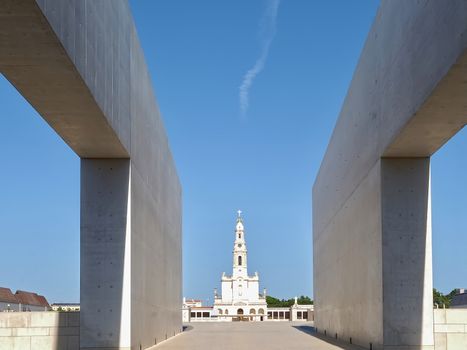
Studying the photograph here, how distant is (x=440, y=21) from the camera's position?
31.0 feet

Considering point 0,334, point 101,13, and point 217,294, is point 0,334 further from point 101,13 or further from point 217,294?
point 217,294

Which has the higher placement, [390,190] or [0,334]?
[390,190]

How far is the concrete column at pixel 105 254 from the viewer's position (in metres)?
13.6

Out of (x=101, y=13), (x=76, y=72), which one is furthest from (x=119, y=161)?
(x=76, y=72)

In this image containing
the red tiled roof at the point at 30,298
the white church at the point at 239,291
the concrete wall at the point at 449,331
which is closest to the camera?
the concrete wall at the point at 449,331

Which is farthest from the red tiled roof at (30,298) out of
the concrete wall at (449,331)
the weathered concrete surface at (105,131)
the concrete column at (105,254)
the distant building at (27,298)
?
the concrete wall at (449,331)

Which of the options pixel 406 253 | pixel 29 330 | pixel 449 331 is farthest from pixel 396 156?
pixel 29 330

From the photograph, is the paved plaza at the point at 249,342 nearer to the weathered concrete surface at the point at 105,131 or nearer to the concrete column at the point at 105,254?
the weathered concrete surface at the point at 105,131

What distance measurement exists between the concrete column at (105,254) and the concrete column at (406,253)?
529cm

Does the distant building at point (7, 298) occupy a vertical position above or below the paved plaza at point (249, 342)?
below

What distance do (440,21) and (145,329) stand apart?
1068 centimetres

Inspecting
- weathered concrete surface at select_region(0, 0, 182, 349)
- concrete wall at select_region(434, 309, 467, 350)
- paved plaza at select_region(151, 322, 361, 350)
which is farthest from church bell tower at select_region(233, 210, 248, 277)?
concrete wall at select_region(434, 309, 467, 350)

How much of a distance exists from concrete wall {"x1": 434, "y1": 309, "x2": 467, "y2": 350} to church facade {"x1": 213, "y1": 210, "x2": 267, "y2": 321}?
94611mm

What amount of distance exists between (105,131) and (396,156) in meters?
6.05
